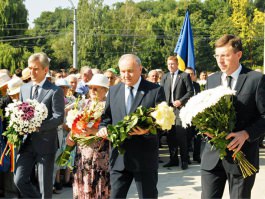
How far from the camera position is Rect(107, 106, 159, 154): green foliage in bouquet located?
448cm

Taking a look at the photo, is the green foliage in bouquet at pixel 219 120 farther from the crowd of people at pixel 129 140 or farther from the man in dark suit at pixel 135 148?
the man in dark suit at pixel 135 148

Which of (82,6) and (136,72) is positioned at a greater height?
(82,6)

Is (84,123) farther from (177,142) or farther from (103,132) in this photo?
(177,142)

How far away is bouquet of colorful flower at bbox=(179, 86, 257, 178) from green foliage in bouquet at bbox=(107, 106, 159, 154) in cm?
47

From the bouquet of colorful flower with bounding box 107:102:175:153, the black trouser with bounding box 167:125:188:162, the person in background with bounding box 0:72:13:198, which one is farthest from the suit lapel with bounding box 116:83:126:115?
the black trouser with bounding box 167:125:188:162

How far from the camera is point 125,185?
15.8 feet

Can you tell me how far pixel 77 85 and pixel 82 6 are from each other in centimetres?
5379

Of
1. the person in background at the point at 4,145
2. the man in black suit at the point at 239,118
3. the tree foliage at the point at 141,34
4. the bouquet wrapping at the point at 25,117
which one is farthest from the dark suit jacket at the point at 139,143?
the tree foliage at the point at 141,34

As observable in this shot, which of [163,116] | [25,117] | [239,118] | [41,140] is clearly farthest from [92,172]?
[239,118]

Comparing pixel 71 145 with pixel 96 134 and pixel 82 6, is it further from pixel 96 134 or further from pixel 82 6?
pixel 82 6

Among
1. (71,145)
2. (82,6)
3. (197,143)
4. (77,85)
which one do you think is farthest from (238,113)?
(82,6)

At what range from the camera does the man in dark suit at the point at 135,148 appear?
15.6ft

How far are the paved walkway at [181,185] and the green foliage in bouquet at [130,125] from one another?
315 centimetres

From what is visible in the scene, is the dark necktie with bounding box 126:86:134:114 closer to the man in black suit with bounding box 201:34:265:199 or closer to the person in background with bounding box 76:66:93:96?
the man in black suit with bounding box 201:34:265:199
